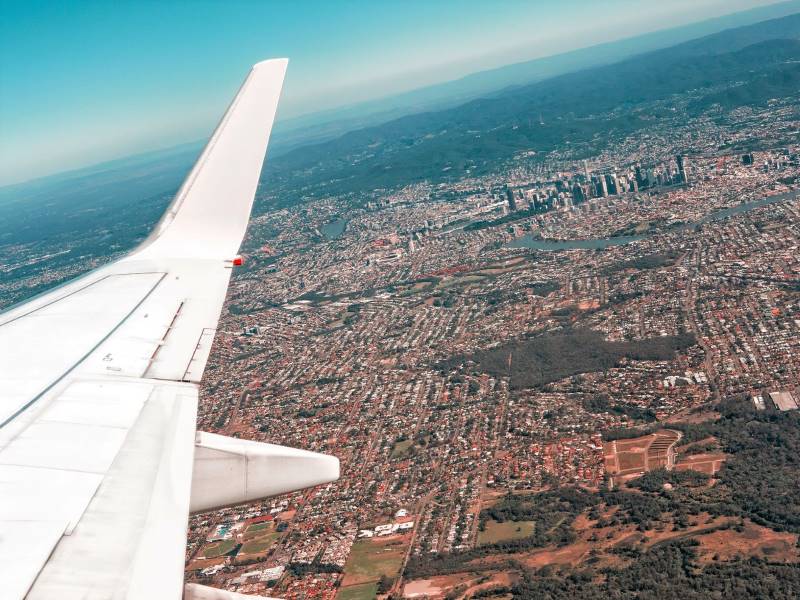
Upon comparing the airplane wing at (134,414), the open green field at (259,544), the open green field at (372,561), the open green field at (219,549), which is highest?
the airplane wing at (134,414)

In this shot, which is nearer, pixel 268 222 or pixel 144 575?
pixel 144 575

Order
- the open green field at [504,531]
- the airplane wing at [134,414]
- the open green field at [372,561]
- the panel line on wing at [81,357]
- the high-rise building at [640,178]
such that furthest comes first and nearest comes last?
the high-rise building at [640,178] → the open green field at [504,531] → the open green field at [372,561] → the panel line on wing at [81,357] → the airplane wing at [134,414]

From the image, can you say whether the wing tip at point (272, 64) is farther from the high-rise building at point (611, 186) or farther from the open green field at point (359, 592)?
the high-rise building at point (611, 186)

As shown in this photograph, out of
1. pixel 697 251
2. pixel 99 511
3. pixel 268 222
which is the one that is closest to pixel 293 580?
pixel 99 511

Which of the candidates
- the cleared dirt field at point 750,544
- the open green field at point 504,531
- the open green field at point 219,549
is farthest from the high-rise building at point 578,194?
the open green field at point 219,549

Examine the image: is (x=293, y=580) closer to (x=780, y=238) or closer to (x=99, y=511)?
(x=99, y=511)

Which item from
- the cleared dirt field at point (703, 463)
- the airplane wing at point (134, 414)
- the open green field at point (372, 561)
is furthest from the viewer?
the cleared dirt field at point (703, 463)
